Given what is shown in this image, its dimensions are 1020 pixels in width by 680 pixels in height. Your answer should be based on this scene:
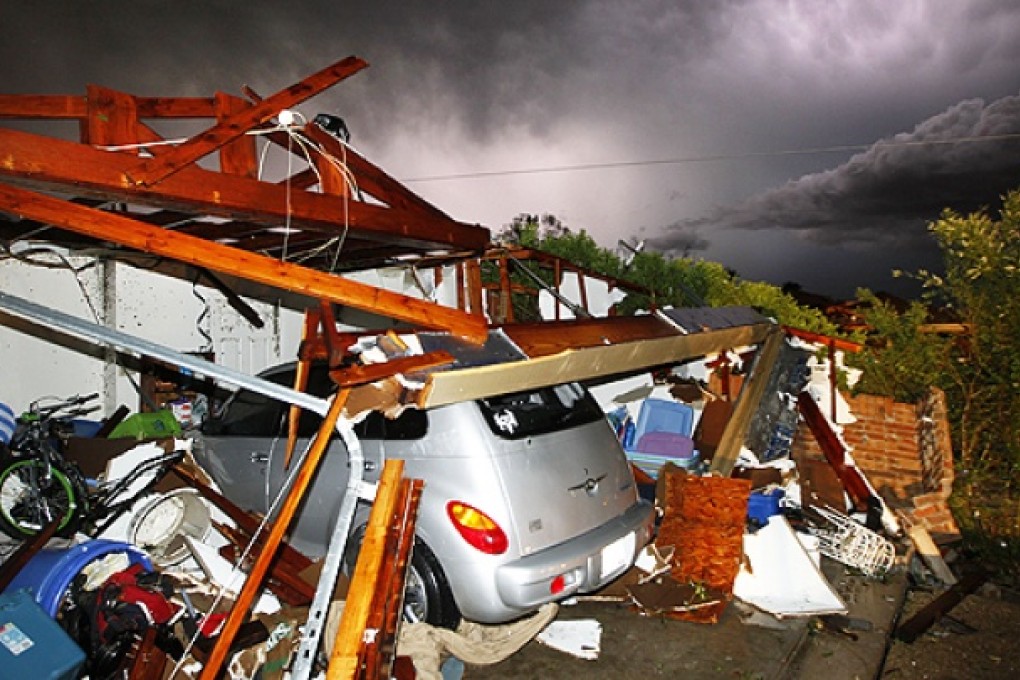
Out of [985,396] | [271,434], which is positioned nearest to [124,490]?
[271,434]

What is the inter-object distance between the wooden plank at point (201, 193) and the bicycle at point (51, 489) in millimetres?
2559

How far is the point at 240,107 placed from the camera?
3.81 m

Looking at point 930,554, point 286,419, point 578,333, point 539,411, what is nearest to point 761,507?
point 930,554

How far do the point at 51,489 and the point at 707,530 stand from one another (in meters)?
5.41

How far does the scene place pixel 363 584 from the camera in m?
2.88

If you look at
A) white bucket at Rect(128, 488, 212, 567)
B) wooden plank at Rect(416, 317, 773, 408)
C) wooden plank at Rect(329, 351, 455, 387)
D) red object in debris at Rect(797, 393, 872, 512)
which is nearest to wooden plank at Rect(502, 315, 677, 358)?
wooden plank at Rect(416, 317, 773, 408)

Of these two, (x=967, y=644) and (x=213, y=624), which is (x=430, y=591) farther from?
(x=967, y=644)

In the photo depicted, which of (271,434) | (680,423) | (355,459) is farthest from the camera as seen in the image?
(680,423)

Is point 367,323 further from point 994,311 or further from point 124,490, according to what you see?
point 994,311

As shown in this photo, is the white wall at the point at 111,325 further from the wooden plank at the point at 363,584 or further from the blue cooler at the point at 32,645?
the wooden plank at the point at 363,584

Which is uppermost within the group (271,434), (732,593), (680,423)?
(271,434)

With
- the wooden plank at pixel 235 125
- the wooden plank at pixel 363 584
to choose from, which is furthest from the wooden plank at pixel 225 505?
the wooden plank at pixel 235 125

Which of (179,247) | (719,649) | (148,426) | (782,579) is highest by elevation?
(179,247)

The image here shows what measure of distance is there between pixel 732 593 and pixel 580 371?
8.17 ft
